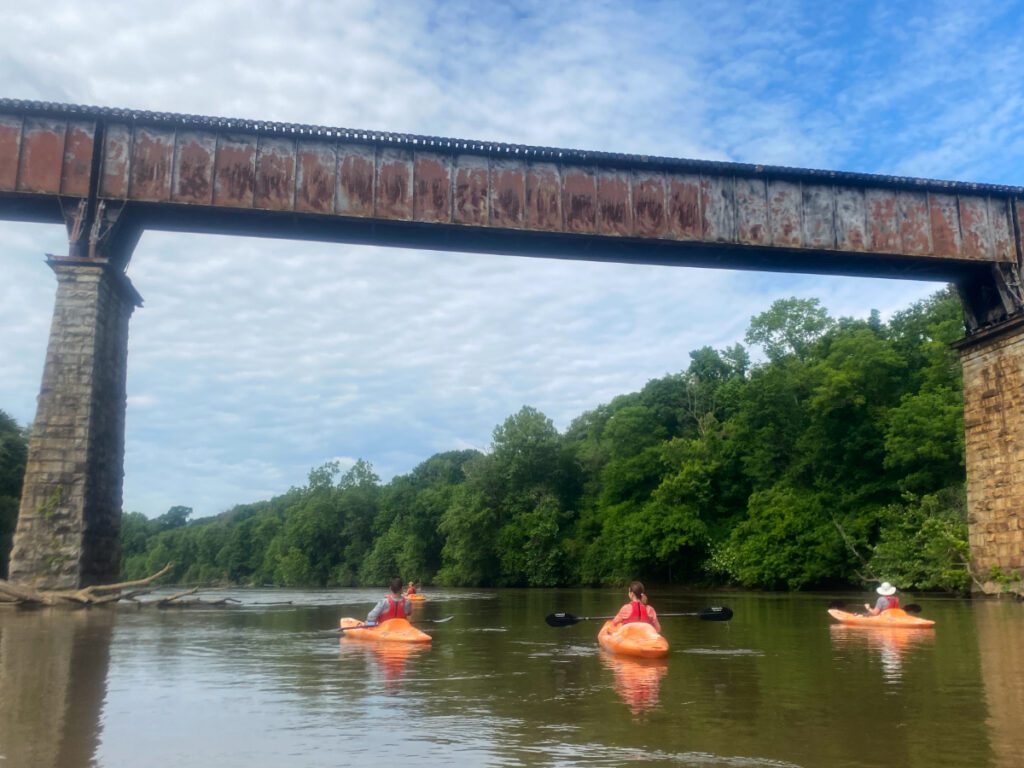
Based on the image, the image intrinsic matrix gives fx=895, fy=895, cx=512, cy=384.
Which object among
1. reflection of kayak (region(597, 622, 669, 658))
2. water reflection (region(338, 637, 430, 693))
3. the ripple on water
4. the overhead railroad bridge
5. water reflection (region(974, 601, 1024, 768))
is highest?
the overhead railroad bridge

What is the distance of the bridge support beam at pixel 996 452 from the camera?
2633 centimetres

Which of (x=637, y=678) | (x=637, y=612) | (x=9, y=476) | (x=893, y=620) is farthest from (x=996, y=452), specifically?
(x=9, y=476)

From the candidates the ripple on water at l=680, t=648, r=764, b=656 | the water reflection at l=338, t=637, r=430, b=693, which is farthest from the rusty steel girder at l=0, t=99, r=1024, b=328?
the ripple on water at l=680, t=648, r=764, b=656

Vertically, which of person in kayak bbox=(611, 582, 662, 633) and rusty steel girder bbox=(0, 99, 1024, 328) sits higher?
rusty steel girder bbox=(0, 99, 1024, 328)

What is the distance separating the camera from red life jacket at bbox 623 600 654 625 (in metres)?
12.6

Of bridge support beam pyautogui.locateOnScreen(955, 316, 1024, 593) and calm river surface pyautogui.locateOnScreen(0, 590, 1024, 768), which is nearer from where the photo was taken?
calm river surface pyautogui.locateOnScreen(0, 590, 1024, 768)

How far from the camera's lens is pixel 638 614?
41.4 feet

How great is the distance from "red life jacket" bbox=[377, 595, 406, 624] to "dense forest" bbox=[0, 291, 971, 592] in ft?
82.7

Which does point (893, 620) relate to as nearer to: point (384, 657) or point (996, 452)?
point (384, 657)

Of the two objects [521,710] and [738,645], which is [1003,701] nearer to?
[521,710]

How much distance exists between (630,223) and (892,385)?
28.2 meters

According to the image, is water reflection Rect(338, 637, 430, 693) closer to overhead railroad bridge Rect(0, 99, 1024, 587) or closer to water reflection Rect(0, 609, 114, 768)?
water reflection Rect(0, 609, 114, 768)

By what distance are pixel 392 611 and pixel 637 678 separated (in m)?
6.53

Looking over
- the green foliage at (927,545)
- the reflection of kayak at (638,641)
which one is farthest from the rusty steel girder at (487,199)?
the reflection of kayak at (638,641)
